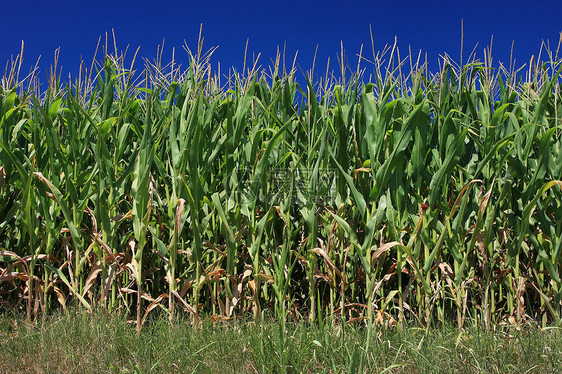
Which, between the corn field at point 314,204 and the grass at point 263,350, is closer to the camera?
the grass at point 263,350

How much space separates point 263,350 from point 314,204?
789mm

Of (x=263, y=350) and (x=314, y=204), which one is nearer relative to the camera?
(x=263, y=350)

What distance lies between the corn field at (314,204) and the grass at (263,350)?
192 mm

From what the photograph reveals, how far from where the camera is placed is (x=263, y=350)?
1.93 metres

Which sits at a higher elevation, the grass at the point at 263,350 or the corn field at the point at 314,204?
the corn field at the point at 314,204

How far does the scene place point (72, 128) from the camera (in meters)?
2.58

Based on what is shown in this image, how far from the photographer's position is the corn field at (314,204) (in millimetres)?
2400

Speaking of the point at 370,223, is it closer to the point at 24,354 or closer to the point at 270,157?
the point at 270,157

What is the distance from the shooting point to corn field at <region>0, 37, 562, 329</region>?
2400 mm

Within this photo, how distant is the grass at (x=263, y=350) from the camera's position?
1911mm

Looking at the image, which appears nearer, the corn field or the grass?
the grass

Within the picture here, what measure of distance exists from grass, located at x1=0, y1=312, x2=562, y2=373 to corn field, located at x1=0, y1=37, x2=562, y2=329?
0.19 m

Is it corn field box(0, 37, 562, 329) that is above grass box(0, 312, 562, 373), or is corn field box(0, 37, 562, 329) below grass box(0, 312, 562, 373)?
above

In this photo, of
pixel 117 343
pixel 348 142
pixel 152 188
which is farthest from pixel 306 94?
pixel 117 343
